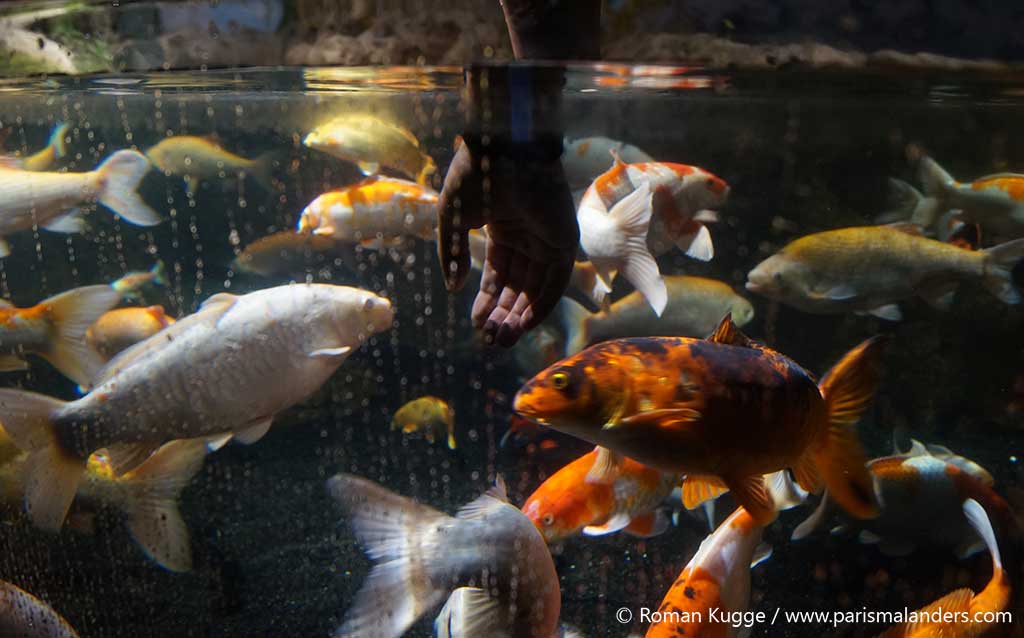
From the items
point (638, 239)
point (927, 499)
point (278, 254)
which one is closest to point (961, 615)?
point (927, 499)

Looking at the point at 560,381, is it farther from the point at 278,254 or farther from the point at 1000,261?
the point at 278,254

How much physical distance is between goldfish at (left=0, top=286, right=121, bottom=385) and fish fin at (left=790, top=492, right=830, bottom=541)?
3.20m

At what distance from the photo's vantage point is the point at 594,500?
2.14 m

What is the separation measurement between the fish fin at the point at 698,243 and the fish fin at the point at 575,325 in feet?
2.99

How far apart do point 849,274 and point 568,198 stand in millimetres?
2287

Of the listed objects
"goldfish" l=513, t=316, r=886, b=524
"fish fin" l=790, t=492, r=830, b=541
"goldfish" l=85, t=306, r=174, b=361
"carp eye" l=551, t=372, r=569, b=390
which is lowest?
"fish fin" l=790, t=492, r=830, b=541

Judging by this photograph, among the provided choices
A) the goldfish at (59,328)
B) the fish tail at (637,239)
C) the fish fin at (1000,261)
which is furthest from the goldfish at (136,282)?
the fish fin at (1000,261)

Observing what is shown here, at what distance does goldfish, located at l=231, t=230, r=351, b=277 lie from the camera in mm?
4188

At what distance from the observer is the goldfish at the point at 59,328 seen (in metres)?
2.91

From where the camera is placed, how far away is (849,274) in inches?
128

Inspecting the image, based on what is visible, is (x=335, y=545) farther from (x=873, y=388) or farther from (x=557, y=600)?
(x=873, y=388)

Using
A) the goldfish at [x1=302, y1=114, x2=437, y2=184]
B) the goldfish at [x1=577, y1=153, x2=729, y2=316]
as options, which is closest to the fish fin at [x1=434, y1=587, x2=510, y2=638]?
the goldfish at [x1=577, y1=153, x2=729, y2=316]

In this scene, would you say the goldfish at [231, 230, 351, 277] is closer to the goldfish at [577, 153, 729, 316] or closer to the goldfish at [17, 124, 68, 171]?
the goldfish at [17, 124, 68, 171]

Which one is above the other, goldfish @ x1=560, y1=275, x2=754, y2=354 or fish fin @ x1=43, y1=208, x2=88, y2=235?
fish fin @ x1=43, y1=208, x2=88, y2=235
